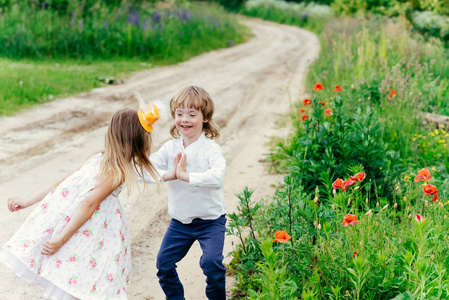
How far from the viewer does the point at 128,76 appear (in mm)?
11297

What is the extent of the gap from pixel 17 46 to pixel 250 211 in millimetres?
9950

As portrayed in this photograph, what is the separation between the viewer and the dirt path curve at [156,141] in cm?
415

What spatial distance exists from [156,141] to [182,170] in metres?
4.18

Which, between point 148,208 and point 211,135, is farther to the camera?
point 148,208

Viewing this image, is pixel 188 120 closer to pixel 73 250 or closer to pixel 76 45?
pixel 73 250

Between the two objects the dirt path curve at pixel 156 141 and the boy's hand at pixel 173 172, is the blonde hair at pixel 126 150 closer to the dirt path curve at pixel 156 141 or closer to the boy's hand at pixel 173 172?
the boy's hand at pixel 173 172

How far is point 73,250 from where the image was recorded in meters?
2.89

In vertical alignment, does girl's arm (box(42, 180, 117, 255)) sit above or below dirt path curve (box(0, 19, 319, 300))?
above

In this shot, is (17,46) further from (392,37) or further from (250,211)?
(250,211)

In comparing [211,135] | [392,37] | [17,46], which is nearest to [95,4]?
[17,46]

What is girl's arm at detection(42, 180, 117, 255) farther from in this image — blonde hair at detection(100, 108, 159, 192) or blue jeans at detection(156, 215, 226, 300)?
blue jeans at detection(156, 215, 226, 300)

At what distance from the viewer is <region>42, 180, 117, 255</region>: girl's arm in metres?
2.84

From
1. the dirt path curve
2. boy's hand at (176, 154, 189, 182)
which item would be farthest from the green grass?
boy's hand at (176, 154, 189, 182)

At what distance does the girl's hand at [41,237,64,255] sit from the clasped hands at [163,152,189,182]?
687mm
